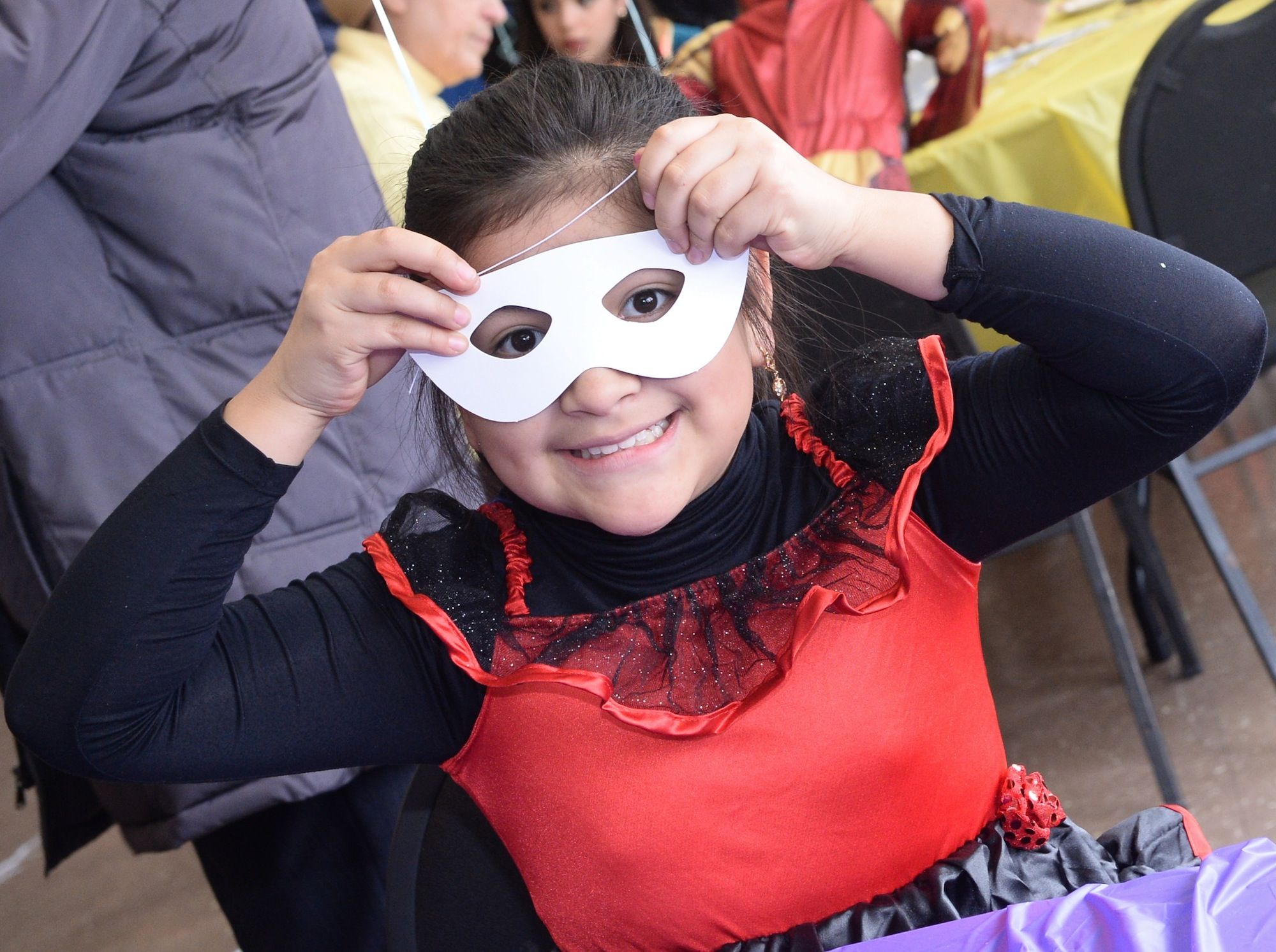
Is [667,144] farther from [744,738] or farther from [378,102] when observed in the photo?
[378,102]

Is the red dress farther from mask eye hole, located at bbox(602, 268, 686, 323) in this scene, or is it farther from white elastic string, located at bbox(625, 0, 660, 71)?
white elastic string, located at bbox(625, 0, 660, 71)

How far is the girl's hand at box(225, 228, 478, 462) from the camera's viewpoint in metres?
0.79

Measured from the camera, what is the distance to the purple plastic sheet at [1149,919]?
1.87ft

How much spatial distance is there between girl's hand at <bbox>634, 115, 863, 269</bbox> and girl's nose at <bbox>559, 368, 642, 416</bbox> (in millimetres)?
100

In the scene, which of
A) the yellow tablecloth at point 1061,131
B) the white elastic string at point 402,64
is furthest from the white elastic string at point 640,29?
the white elastic string at point 402,64

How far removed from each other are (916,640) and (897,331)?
812 mm

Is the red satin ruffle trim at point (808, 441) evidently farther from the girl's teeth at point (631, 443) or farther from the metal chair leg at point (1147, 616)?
the metal chair leg at point (1147, 616)

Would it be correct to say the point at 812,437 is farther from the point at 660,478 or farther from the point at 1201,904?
the point at 1201,904

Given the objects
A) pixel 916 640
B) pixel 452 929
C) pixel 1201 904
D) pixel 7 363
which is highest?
pixel 7 363

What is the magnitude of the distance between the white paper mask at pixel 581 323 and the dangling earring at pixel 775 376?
0.16 m


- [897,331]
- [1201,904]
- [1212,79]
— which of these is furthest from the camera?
[897,331]

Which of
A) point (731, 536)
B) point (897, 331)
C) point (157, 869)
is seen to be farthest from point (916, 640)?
point (157, 869)

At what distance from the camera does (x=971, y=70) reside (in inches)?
82.4

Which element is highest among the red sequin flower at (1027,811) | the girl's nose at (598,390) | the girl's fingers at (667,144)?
the girl's fingers at (667,144)
